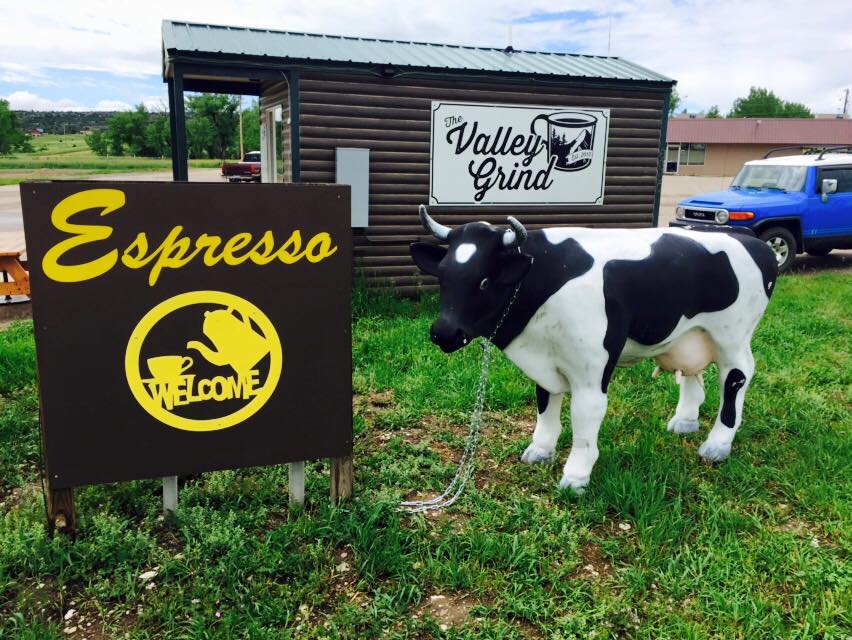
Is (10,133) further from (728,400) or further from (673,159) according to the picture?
(728,400)

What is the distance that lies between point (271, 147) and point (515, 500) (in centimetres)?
765

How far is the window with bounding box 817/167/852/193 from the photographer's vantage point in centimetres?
1156

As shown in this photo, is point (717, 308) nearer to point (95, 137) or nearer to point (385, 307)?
point (385, 307)

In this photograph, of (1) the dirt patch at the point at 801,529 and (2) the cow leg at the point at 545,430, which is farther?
(2) the cow leg at the point at 545,430

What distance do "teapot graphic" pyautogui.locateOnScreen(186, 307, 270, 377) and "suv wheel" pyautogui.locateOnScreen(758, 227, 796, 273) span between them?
9.75m

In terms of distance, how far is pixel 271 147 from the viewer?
33.3 ft

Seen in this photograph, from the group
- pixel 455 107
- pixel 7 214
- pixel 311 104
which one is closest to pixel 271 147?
pixel 311 104

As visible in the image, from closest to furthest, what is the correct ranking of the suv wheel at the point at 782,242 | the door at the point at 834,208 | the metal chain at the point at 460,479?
1. the metal chain at the point at 460,479
2. the suv wheel at the point at 782,242
3. the door at the point at 834,208

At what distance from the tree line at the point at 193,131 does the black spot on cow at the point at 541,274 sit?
61.9 metres

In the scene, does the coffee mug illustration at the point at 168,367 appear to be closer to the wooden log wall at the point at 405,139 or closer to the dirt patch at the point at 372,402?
the dirt patch at the point at 372,402

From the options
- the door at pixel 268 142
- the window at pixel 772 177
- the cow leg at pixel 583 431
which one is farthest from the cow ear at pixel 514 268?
the window at pixel 772 177

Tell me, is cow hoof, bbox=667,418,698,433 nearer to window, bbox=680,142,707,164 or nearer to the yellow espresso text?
the yellow espresso text

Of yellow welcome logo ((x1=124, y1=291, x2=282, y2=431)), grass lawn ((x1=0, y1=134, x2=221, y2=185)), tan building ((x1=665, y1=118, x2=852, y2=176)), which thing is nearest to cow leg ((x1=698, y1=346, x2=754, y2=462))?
yellow welcome logo ((x1=124, y1=291, x2=282, y2=431))

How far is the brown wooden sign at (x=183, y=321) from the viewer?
3.08 m
